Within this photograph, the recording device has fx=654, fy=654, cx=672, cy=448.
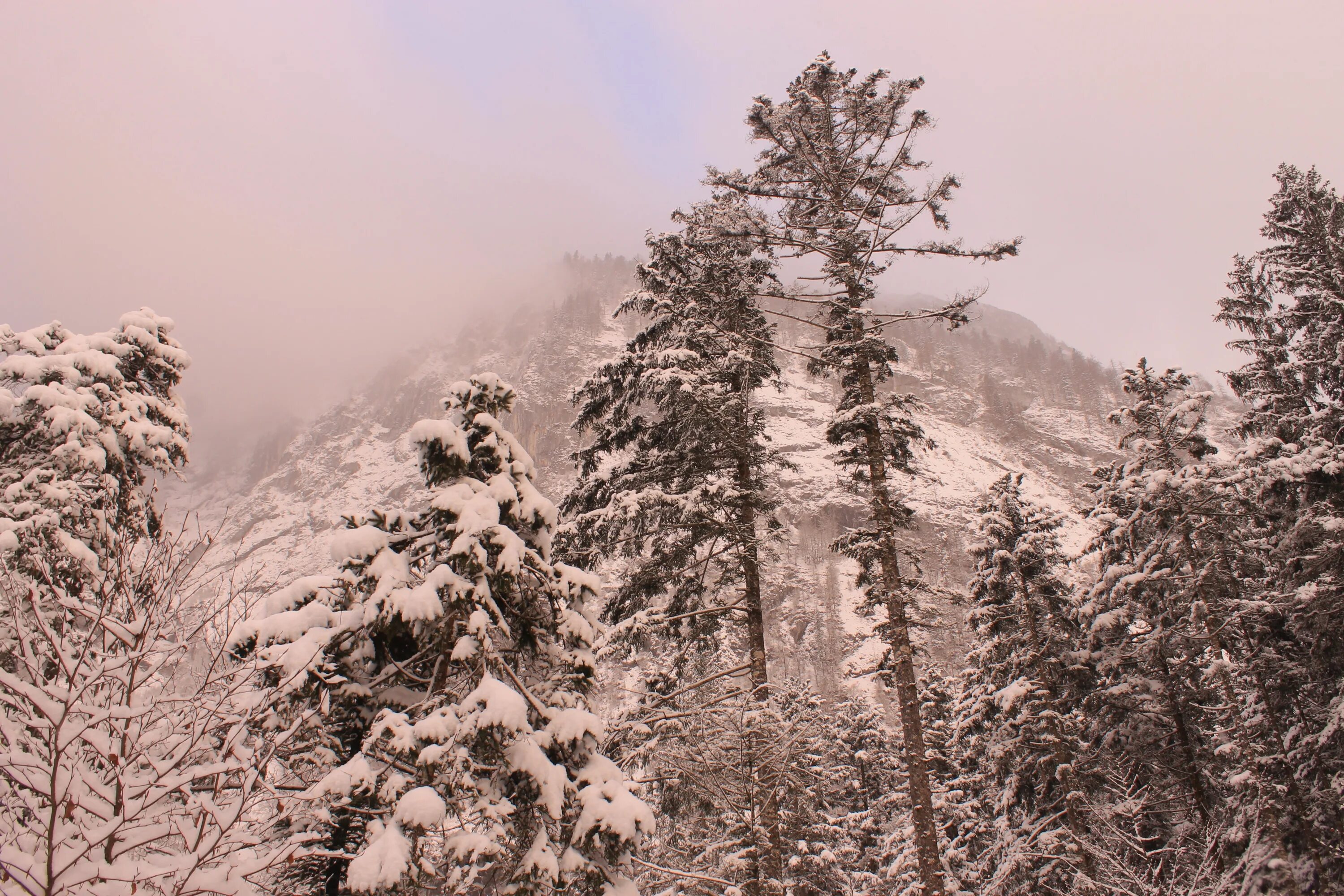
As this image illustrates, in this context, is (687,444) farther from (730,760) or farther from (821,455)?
(821,455)

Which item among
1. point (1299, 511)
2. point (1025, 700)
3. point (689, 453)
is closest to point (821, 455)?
point (1025, 700)

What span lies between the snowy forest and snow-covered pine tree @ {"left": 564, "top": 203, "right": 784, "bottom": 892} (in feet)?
0.28

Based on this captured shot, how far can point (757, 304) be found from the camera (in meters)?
12.5

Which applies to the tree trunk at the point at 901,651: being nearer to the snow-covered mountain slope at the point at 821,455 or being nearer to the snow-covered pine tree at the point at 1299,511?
the snow-covered pine tree at the point at 1299,511

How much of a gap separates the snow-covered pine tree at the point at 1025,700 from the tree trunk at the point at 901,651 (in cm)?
841

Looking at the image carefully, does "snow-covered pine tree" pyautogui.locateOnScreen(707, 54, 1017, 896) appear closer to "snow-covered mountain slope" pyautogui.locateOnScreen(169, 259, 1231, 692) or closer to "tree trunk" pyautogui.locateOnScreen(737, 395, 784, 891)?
"tree trunk" pyautogui.locateOnScreen(737, 395, 784, 891)

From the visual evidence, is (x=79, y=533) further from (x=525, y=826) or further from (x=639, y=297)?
(x=639, y=297)

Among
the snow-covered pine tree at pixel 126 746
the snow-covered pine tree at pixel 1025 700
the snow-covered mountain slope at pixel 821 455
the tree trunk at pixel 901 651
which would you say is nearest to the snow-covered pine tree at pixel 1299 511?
the snow-covered pine tree at pixel 1025 700

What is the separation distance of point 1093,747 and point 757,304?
14124 millimetres

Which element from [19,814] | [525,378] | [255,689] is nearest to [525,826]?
[255,689]

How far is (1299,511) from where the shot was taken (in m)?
12.5

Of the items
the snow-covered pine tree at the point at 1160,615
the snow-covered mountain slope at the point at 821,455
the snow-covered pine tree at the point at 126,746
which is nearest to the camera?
the snow-covered pine tree at the point at 126,746

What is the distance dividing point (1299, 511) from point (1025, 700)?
6.93 m

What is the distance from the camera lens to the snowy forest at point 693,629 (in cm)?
461
